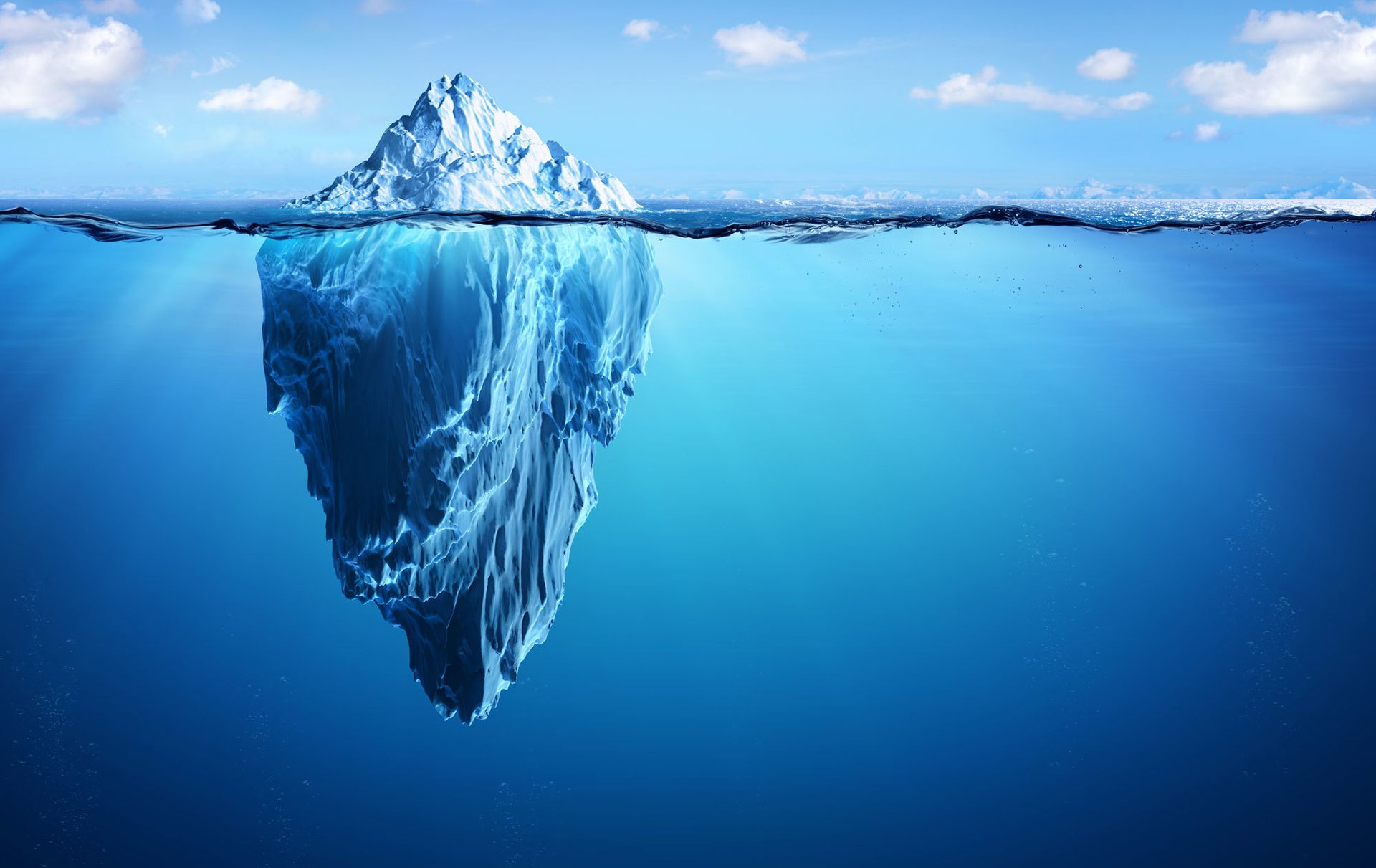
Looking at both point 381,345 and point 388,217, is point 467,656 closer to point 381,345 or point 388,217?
point 381,345

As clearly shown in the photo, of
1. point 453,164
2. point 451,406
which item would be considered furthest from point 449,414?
point 453,164

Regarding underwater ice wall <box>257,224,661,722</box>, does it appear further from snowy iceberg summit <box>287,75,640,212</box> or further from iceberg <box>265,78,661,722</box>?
snowy iceberg summit <box>287,75,640,212</box>

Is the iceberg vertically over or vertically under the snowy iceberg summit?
under

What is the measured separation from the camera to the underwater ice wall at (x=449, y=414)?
6.55 metres

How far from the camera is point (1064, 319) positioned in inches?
792

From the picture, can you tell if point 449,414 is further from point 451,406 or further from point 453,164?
point 453,164

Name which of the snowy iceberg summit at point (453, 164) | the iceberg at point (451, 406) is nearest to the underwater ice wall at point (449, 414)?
the iceberg at point (451, 406)

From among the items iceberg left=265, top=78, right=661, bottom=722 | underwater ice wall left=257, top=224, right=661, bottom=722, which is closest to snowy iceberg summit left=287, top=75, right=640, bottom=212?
iceberg left=265, top=78, right=661, bottom=722

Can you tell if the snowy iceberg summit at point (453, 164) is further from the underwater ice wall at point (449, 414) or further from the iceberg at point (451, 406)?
the underwater ice wall at point (449, 414)

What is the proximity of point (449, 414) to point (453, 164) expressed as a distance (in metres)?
2.61

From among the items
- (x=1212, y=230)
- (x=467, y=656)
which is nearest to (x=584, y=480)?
(x=467, y=656)

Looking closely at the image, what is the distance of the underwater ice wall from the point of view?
6.55m

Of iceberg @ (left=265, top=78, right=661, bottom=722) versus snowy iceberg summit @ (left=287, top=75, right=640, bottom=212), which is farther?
snowy iceberg summit @ (left=287, top=75, right=640, bottom=212)

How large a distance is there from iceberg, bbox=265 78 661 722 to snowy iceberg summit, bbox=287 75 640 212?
41 millimetres
